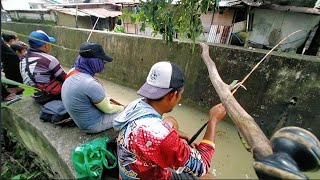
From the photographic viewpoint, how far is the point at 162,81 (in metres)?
1.70

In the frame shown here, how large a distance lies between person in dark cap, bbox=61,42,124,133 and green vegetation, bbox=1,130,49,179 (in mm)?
1137

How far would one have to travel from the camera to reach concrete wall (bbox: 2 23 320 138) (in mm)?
4195

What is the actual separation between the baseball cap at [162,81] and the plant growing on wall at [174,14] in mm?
1352

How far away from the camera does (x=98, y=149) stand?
7.22ft

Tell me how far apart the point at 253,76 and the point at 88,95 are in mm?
3572

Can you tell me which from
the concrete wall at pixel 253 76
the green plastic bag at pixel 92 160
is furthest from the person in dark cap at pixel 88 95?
the concrete wall at pixel 253 76

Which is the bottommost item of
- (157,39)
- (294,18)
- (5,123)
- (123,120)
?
(5,123)

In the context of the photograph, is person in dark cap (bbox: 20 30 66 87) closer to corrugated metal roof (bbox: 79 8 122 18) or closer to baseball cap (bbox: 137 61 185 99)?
baseball cap (bbox: 137 61 185 99)

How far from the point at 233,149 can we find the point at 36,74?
3876mm

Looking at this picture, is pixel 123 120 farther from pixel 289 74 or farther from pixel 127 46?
pixel 127 46

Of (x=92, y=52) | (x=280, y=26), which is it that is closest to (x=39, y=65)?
(x=92, y=52)

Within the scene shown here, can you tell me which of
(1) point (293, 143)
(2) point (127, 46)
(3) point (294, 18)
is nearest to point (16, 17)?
(2) point (127, 46)

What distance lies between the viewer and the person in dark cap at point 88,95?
2666 mm

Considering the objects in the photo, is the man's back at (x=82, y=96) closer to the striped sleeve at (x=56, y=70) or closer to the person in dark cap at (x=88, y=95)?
the person in dark cap at (x=88, y=95)
